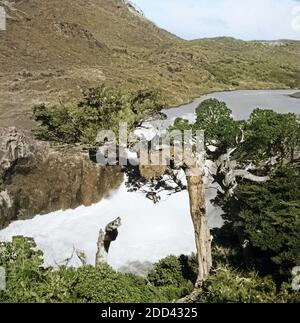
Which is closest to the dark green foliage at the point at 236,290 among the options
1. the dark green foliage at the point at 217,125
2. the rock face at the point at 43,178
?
the dark green foliage at the point at 217,125

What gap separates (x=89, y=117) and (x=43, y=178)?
432 inches

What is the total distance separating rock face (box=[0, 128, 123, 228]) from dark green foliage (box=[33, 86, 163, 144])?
6.66m

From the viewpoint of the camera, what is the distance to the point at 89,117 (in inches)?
841

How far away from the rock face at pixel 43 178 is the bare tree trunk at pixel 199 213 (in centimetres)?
1271

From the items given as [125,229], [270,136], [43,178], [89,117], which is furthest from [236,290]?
[43,178]

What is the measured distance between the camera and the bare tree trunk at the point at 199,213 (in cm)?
1695

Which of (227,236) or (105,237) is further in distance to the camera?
(227,236)

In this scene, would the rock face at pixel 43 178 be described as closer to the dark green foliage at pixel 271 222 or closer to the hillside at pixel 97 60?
the dark green foliage at pixel 271 222

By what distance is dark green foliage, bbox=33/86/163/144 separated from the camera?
21.3m

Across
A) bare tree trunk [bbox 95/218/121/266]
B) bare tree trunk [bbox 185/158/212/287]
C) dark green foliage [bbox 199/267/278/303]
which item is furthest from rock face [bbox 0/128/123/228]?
dark green foliage [bbox 199/267/278/303]

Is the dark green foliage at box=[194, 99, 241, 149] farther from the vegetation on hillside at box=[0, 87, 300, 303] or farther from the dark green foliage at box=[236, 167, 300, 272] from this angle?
the dark green foliage at box=[236, 167, 300, 272]

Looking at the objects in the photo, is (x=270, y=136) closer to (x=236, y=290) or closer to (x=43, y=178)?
(x=236, y=290)

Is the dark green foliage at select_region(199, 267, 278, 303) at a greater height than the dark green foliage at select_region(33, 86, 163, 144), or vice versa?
the dark green foliage at select_region(33, 86, 163, 144)

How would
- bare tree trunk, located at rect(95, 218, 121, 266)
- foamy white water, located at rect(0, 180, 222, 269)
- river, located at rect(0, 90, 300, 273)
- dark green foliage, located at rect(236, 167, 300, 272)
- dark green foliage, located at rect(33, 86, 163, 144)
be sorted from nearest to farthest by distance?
dark green foliage, located at rect(236, 167, 300, 272)
bare tree trunk, located at rect(95, 218, 121, 266)
dark green foliage, located at rect(33, 86, 163, 144)
river, located at rect(0, 90, 300, 273)
foamy white water, located at rect(0, 180, 222, 269)
